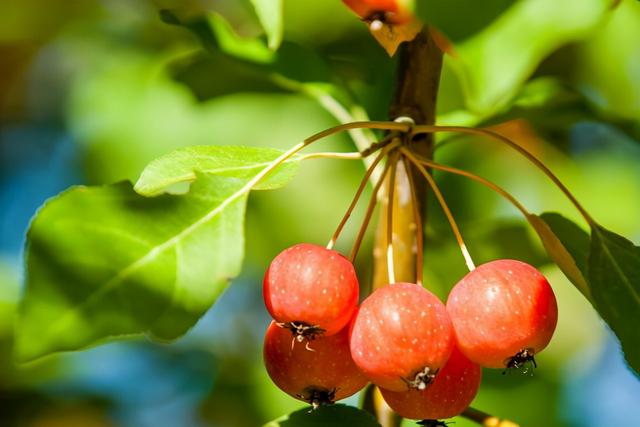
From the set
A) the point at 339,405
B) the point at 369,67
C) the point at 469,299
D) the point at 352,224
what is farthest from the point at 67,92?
the point at 469,299

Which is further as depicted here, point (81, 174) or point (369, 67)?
point (81, 174)

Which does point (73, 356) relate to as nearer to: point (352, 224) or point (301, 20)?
point (352, 224)

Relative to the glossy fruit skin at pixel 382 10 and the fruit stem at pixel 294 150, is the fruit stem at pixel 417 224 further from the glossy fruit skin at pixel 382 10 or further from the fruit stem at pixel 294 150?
the glossy fruit skin at pixel 382 10

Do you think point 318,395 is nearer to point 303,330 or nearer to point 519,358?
point 303,330

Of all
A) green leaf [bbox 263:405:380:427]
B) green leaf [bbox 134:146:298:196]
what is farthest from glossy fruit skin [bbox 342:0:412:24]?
green leaf [bbox 263:405:380:427]

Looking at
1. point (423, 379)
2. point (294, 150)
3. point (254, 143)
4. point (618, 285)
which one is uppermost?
point (254, 143)

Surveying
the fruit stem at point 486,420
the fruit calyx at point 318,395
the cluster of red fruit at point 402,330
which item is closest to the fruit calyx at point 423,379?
the cluster of red fruit at point 402,330

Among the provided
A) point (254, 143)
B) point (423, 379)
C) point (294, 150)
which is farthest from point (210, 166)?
point (254, 143)
